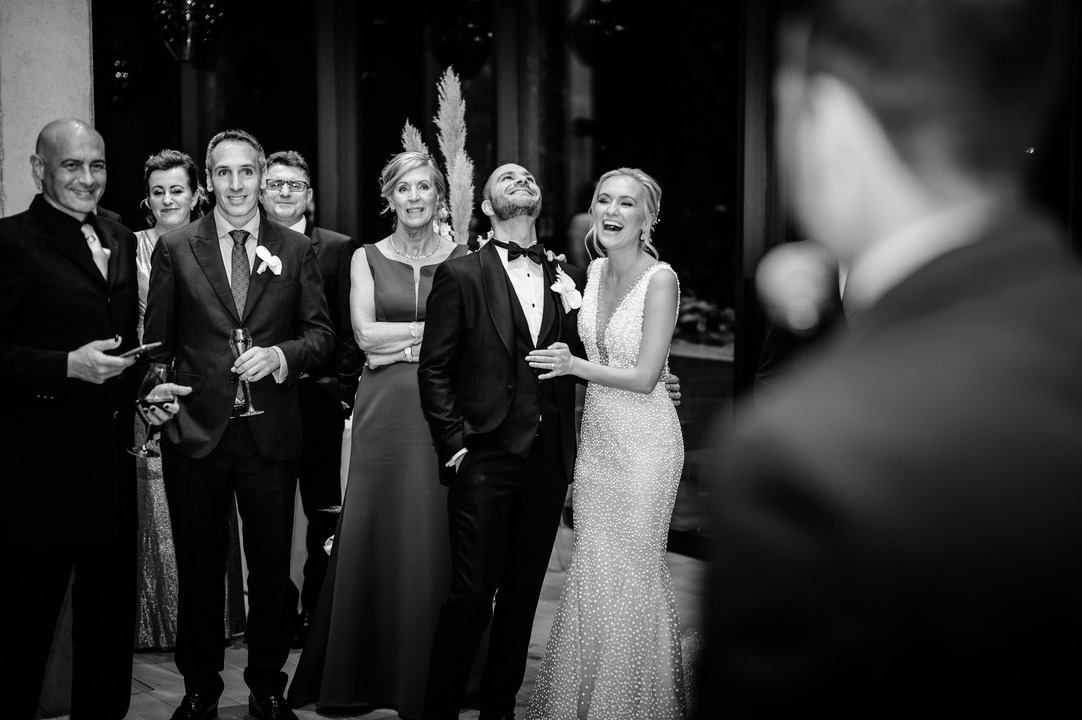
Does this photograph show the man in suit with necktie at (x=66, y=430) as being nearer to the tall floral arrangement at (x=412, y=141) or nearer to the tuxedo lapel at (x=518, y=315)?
the tuxedo lapel at (x=518, y=315)

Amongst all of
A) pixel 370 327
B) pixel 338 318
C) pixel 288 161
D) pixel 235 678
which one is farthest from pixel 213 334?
pixel 288 161

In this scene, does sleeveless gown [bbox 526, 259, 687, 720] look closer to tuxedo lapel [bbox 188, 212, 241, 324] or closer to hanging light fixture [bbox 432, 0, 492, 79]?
tuxedo lapel [bbox 188, 212, 241, 324]

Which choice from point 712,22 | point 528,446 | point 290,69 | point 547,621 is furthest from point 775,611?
point 290,69

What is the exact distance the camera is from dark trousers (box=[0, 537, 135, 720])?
3.09m

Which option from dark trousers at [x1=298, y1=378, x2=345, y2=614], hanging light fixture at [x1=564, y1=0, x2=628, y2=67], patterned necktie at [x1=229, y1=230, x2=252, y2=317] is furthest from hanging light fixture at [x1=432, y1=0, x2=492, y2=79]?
patterned necktie at [x1=229, y1=230, x2=252, y2=317]

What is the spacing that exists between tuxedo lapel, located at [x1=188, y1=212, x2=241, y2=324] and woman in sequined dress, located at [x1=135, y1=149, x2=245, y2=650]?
97 cm

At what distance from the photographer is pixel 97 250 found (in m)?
3.25

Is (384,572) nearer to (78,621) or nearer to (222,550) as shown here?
(222,550)

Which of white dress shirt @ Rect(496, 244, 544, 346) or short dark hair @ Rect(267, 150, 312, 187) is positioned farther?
short dark hair @ Rect(267, 150, 312, 187)

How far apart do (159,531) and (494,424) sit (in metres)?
1.98

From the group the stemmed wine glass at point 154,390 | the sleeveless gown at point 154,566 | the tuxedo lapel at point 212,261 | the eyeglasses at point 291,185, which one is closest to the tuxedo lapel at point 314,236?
the eyeglasses at point 291,185

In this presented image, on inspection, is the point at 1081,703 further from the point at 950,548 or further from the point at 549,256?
the point at 549,256

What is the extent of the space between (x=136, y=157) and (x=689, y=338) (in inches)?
128

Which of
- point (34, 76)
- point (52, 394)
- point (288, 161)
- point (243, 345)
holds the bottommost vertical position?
point (52, 394)
